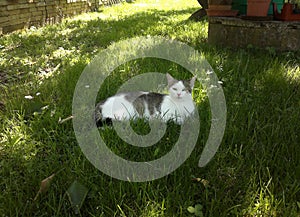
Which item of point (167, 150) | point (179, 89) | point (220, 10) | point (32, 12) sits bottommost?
point (167, 150)

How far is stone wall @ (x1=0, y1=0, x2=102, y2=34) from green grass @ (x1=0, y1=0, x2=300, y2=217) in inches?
101

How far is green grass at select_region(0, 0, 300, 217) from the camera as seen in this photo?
1.38 meters

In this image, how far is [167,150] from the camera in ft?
5.95

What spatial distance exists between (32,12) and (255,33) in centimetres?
481

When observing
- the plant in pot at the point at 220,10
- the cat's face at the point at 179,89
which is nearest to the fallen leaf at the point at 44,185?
the cat's face at the point at 179,89

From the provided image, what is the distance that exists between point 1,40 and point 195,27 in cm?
366

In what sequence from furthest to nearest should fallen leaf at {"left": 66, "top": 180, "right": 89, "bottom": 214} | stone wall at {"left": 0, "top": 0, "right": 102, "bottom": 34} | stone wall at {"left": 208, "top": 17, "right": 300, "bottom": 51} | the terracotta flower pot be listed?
stone wall at {"left": 0, "top": 0, "right": 102, "bottom": 34}
the terracotta flower pot
stone wall at {"left": 208, "top": 17, "right": 300, "bottom": 51}
fallen leaf at {"left": 66, "top": 180, "right": 89, "bottom": 214}

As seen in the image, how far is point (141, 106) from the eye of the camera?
7.14ft

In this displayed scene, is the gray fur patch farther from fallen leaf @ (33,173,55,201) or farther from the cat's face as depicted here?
fallen leaf @ (33,173,55,201)

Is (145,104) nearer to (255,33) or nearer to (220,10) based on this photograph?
(255,33)

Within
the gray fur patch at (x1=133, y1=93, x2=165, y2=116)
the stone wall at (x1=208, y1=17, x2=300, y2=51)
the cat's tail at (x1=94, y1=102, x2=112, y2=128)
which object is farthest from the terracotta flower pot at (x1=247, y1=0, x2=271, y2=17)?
the cat's tail at (x1=94, y1=102, x2=112, y2=128)

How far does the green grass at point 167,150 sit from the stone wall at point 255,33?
0.71 meters

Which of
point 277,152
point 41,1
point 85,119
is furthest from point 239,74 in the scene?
point 41,1

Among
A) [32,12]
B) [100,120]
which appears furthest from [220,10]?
[32,12]
